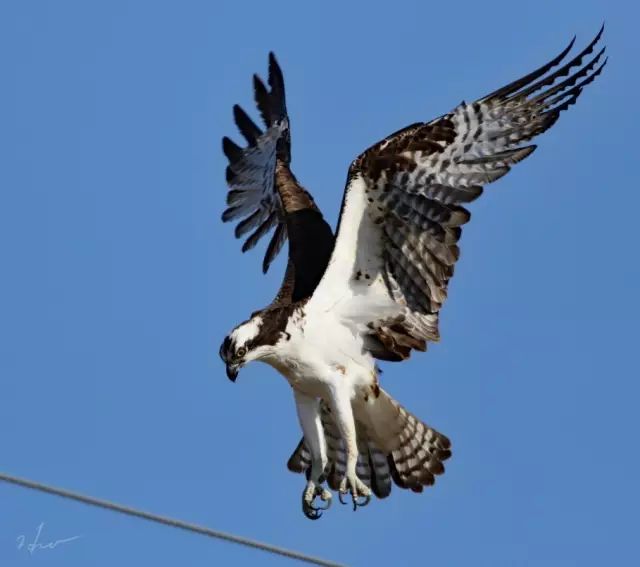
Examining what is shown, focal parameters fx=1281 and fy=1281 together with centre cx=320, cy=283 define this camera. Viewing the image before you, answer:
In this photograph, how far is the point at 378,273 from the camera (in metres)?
7.49

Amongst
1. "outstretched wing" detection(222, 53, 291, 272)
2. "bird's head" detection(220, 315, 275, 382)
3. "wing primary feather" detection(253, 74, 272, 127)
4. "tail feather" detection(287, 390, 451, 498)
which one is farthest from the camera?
"wing primary feather" detection(253, 74, 272, 127)

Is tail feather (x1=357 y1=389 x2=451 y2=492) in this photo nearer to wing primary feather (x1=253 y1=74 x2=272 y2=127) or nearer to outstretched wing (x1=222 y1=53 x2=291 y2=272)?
outstretched wing (x1=222 y1=53 x2=291 y2=272)

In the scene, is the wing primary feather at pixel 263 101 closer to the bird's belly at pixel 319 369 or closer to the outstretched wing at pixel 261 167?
the outstretched wing at pixel 261 167

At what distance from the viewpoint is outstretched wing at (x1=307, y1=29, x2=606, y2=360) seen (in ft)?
23.5

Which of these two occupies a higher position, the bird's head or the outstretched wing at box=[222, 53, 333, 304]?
the outstretched wing at box=[222, 53, 333, 304]

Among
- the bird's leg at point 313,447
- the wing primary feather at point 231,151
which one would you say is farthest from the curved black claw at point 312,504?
the wing primary feather at point 231,151

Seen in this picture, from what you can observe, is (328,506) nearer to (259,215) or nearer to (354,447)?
(354,447)

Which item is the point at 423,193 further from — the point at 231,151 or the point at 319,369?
the point at 231,151

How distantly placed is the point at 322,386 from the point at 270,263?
2236 millimetres

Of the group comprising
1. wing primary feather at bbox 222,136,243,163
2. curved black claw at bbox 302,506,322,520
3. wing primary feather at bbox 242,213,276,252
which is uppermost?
wing primary feather at bbox 222,136,243,163

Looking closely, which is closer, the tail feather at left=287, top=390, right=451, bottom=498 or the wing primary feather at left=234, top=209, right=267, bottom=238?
the tail feather at left=287, top=390, right=451, bottom=498

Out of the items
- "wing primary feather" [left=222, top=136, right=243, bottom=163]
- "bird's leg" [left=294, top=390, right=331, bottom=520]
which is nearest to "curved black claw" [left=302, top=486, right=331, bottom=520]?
"bird's leg" [left=294, top=390, right=331, bottom=520]

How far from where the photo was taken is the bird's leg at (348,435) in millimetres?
7238

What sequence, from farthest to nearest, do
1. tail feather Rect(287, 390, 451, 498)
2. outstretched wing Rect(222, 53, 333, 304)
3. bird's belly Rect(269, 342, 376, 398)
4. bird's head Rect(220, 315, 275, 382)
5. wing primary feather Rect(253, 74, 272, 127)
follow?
wing primary feather Rect(253, 74, 272, 127) → outstretched wing Rect(222, 53, 333, 304) → tail feather Rect(287, 390, 451, 498) → bird's belly Rect(269, 342, 376, 398) → bird's head Rect(220, 315, 275, 382)
